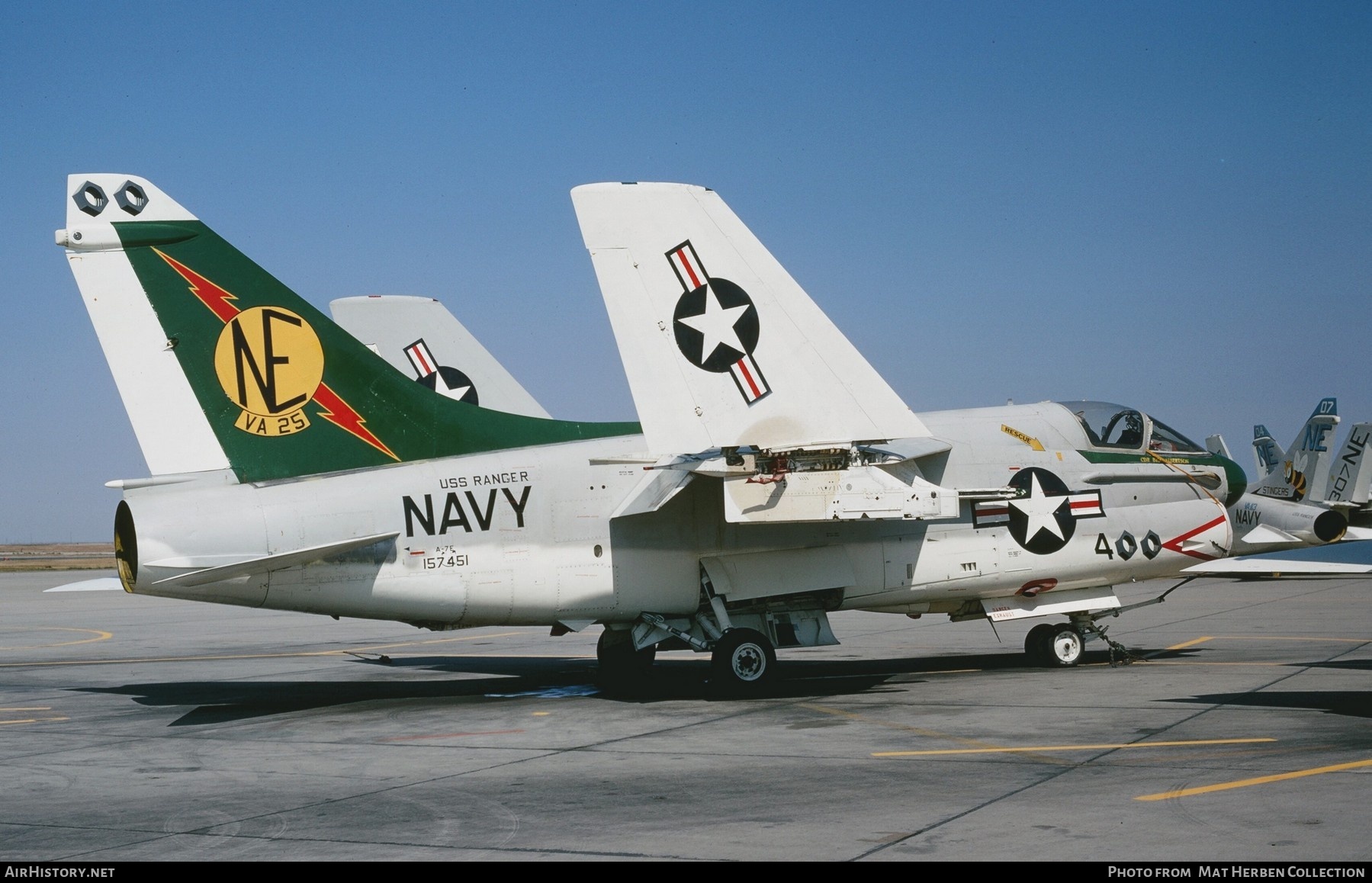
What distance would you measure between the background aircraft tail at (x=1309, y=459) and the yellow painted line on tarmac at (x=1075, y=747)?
107 feet

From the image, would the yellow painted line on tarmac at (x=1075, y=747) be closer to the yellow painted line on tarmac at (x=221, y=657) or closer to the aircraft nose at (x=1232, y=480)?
the aircraft nose at (x=1232, y=480)

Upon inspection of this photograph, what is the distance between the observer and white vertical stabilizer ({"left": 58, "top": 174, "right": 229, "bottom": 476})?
14258mm

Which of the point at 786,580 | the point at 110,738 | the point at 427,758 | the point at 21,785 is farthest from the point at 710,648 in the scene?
the point at 21,785

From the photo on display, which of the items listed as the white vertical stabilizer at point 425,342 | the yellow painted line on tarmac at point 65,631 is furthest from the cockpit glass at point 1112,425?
the yellow painted line on tarmac at point 65,631

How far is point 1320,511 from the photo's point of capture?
36750mm

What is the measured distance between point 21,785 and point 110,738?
264 cm

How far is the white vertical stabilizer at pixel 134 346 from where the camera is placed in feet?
46.8

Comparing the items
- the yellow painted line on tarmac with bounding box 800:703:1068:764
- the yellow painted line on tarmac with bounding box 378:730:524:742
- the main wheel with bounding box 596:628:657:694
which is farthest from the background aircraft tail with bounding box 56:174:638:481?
the yellow painted line on tarmac with bounding box 800:703:1068:764

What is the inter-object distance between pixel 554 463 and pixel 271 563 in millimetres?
3623

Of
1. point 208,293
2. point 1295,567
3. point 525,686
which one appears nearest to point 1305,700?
point 1295,567

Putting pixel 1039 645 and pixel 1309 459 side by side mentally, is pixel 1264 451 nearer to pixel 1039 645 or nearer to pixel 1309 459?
pixel 1309 459

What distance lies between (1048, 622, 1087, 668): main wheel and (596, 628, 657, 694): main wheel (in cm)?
578

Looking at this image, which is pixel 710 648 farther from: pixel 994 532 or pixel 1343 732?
pixel 1343 732

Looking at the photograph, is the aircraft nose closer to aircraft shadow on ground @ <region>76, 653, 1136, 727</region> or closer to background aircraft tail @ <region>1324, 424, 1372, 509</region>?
aircraft shadow on ground @ <region>76, 653, 1136, 727</region>
